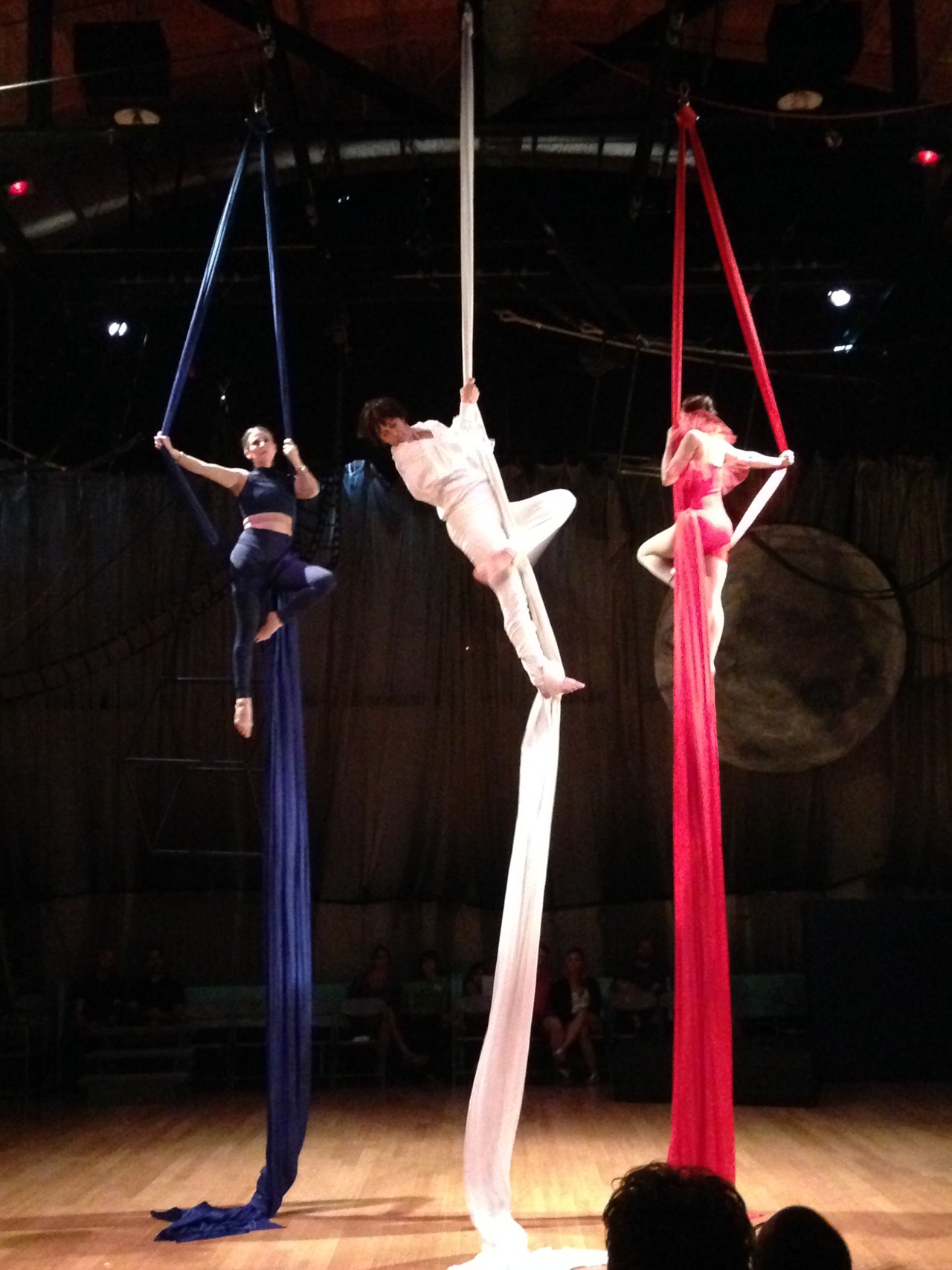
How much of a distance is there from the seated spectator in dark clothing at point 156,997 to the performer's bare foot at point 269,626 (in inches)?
154

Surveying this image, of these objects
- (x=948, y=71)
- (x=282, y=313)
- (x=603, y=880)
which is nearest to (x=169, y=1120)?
(x=603, y=880)

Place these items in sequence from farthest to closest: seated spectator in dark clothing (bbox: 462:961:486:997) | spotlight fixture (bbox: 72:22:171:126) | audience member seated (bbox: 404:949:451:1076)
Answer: audience member seated (bbox: 404:949:451:1076), seated spectator in dark clothing (bbox: 462:961:486:997), spotlight fixture (bbox: 72:22:171:126)

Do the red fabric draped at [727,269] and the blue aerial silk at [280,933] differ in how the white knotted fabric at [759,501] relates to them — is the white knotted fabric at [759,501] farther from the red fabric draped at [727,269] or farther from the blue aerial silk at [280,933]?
the blue aerial silk at [280,933]

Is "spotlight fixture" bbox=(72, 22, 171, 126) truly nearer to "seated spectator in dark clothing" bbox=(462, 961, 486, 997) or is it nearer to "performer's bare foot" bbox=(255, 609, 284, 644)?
"performer's bare foot" bbox=(255, 609, 284, 644)

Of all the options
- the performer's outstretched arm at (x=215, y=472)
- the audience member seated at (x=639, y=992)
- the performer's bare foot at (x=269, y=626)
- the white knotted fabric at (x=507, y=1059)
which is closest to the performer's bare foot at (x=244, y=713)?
the performer's bare foot at (x=269, y=626)

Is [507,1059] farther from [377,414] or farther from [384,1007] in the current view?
→ [384,1007]

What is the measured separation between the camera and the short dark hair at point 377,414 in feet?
16.2

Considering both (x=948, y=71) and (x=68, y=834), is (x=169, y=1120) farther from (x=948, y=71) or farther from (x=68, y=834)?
(x=948, y=71)

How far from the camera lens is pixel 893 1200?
207 inches

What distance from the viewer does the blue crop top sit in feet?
18.0

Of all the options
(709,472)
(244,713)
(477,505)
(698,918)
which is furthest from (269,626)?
(698,918)

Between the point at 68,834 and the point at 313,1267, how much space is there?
5058 mm

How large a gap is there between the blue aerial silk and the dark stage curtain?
3.74 meters

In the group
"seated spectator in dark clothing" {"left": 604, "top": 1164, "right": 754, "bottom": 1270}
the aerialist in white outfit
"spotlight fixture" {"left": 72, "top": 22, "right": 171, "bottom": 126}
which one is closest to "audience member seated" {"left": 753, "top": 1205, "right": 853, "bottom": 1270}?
"seated spectator in dark clothing" {"left": 604, "top": 1164, "right": 754, "bottom": 1270}
